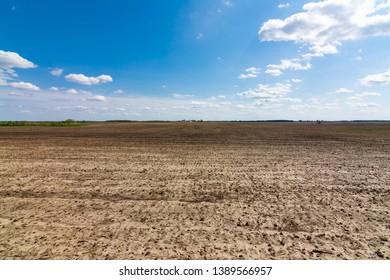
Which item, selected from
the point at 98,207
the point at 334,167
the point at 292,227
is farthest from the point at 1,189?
the point at 334,167

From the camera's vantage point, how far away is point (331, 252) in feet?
13.3

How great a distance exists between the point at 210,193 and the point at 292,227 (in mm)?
2710

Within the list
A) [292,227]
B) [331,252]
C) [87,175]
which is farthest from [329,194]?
[87,175]

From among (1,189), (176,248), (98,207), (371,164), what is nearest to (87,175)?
(1,189)

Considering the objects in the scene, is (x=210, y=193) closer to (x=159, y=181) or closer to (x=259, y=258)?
(x=159, y=181)

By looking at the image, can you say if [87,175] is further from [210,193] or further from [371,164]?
[371,164]

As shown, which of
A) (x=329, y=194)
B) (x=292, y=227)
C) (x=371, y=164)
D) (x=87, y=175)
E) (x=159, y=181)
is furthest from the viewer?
(x=371, y=164)

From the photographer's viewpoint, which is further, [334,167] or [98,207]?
[334,167]

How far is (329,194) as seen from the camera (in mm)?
7035
